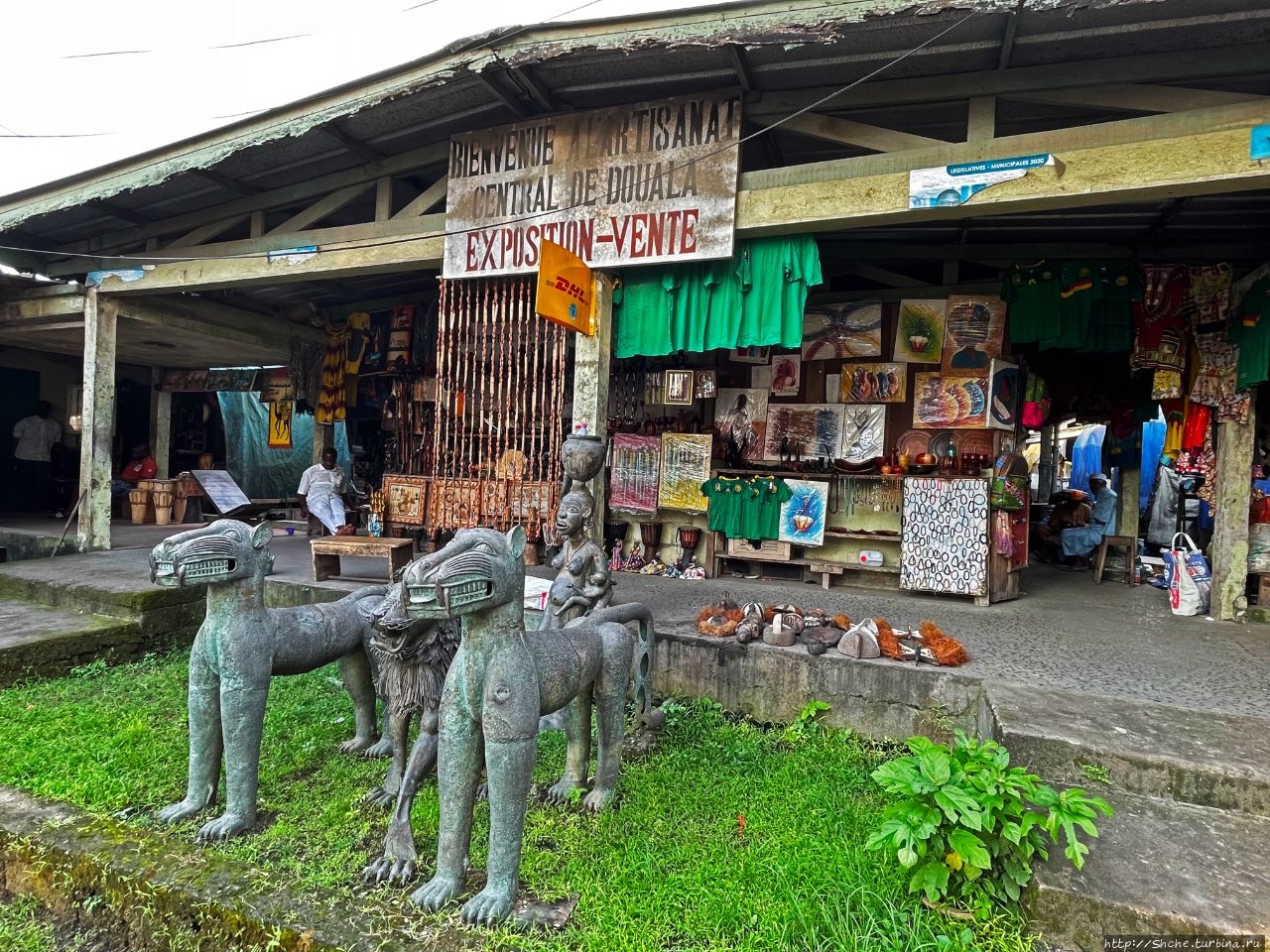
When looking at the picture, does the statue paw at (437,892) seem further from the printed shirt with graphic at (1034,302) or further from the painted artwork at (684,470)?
the printed shirt with graphic at (1034,302)

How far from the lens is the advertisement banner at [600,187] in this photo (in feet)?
17.0

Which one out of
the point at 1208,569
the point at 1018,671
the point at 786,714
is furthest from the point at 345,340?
the point at 1208,569

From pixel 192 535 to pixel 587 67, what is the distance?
14.2 ft

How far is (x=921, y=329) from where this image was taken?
7.27 meters

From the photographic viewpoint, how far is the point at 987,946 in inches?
92.9

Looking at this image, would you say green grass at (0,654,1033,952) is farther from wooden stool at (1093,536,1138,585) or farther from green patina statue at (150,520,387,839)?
wooden stool at (1093,536,1138,585)

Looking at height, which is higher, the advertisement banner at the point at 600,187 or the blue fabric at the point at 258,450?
the advertisement banner at the point at 600,187

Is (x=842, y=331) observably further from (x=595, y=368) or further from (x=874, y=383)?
(x=595, y=368)

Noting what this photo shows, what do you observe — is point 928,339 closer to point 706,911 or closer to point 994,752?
point 994,752

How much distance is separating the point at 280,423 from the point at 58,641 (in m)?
7.31

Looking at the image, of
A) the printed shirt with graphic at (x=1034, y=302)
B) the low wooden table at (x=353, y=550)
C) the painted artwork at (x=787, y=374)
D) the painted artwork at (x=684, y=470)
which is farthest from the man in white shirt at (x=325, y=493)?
the printed shirt with graphic at (x=1034, y=302)

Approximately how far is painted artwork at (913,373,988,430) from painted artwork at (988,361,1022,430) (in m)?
0.06

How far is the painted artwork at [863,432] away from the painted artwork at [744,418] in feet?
3.18

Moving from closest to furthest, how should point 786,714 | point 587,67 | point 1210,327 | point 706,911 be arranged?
point 706,911 < point 786,714 < point 587,67 < point 1210,327
